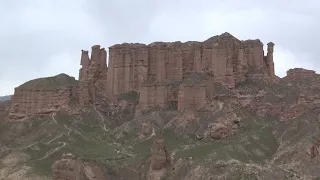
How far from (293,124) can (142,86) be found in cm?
3700

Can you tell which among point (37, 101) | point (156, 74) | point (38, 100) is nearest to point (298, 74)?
point (156, 74)

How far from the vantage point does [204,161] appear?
94688 millimetres

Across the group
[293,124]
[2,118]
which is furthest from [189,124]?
[2,118]

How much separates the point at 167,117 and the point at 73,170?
128 ft

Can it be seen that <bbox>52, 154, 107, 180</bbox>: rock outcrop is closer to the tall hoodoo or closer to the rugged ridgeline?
the rugged ridgeline

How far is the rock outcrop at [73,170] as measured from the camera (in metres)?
89.2

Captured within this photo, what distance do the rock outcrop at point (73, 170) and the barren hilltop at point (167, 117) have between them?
0.17 metres

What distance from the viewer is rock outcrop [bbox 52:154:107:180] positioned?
89.2 meters

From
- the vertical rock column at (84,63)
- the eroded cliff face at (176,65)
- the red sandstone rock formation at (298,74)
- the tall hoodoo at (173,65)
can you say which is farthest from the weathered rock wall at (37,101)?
the red sandstone rock formation at (298,74)

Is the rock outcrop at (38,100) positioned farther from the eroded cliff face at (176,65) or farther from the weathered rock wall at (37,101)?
the eroded cliff face at (176,65)

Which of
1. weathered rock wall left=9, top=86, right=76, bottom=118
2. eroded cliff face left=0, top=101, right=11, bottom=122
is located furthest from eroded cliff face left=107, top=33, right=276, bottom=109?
eroded cliff face left=0, top=101, right=11, bottom=122

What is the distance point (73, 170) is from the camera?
89.8 metres

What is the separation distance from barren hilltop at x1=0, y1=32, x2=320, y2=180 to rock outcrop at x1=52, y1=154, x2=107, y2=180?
166mm

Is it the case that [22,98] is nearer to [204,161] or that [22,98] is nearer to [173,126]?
[173,126]
